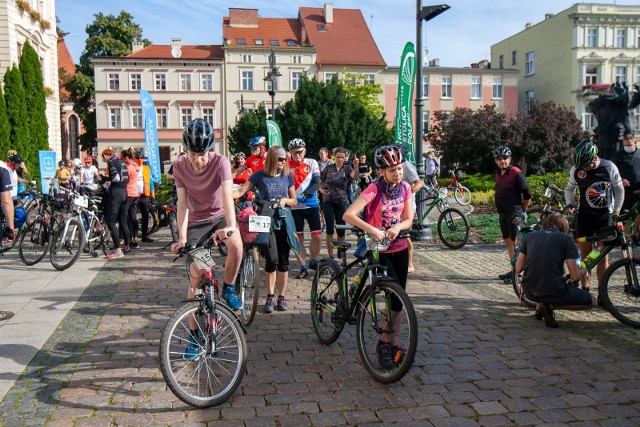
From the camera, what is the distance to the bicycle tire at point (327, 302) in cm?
538

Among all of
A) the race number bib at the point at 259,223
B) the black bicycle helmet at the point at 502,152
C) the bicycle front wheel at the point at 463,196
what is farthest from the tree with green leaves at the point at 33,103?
the race number bib at the point at 259,223

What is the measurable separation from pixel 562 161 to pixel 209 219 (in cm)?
3021

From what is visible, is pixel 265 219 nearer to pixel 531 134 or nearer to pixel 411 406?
pixel 411 406

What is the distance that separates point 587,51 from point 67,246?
207 feet

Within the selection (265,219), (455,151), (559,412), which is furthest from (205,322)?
(455,151)

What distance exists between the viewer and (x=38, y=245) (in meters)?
10.3

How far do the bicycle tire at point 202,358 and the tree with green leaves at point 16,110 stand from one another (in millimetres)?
25207

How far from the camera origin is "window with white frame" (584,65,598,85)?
62219 mm

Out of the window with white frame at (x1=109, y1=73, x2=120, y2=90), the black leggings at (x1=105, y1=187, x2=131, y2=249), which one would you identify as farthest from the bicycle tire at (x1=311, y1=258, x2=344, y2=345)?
the window with white frame at (x1=109, y1=73, x2=120, y2=90)

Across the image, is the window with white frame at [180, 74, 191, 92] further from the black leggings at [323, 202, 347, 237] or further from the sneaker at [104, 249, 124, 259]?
the black leggings at [323, 202, 347, 237]

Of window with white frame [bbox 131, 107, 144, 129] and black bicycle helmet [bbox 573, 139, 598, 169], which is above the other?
window with white frame [bbox 131, 107, 144, 129]

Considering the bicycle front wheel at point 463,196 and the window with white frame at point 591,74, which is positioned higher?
the window with white frame at point 591,74

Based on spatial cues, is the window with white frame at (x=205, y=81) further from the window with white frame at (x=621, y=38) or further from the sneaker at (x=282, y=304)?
the sneaker at (x=282, y=304)

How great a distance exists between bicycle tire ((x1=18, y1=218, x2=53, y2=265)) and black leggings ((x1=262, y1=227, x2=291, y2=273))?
15.8 ft
